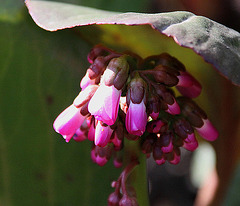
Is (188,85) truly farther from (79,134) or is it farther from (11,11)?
(11,11)

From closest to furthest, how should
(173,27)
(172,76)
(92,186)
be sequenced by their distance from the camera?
(173,27), (172,76), (92,186)

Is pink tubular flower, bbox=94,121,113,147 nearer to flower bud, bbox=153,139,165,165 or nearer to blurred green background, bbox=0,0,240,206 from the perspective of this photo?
flower bud, bbox=153,139,165,165

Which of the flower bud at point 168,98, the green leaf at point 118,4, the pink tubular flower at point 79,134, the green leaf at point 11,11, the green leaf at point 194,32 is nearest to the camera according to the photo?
the green leaf at point 194,32

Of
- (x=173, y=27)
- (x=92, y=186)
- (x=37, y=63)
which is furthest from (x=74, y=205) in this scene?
(x=173, y=27)

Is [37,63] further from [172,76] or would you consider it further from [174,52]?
[172,76]

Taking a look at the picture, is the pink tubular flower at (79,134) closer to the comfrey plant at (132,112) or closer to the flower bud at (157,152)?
the comfrey plant at (132,112)

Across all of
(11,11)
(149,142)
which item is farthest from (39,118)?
(149,142)

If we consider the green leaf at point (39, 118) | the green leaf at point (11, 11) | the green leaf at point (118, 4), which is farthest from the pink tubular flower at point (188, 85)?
the green leaf at point (118, 4)
